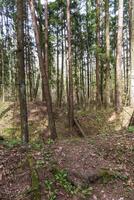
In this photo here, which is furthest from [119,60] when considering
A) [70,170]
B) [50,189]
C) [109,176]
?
[50,189]

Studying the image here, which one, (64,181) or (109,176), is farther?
(109,176)

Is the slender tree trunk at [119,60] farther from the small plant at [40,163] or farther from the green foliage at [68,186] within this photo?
the green foliage at [68,186]

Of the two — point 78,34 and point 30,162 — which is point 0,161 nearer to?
point 30,162

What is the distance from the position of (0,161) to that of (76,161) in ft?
5.43

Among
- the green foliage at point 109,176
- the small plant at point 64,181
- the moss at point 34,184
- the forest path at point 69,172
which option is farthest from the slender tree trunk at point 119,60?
the moss at point 34,184

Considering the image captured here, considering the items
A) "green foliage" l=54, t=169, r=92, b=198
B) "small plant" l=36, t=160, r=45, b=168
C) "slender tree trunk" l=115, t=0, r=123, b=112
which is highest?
"slender tree trunk" l=115, t=0, r=123, b=112

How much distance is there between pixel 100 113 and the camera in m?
17.5

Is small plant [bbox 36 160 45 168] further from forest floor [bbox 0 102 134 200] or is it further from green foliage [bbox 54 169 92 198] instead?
green foliage [bbox 54 169 92 198]

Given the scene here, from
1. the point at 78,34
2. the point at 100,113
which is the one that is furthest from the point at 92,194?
the point at 78,34

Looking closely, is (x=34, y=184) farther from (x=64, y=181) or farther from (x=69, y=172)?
(x=69, y=172)

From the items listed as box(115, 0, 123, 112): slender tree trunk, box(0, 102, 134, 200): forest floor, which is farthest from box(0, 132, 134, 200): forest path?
box(115, 0, 123, 112): slender tree trunk

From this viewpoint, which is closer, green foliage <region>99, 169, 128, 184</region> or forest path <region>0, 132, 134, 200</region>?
forest path <region>0, 132, 134, 200</region>

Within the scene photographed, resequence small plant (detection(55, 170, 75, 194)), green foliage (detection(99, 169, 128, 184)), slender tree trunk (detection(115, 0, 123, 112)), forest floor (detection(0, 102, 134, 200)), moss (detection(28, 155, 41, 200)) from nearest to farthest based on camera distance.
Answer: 1. moss (detection(28, 155, 41, 200))
2. forest floor (detection(0, 102, 134, 200))
3. small plant (detection(55, 170, 75, 194))
4. green foliage (detection(99, 169, 128, 184))
5. slender tree trunk (detection(115, 0, 123, 112))

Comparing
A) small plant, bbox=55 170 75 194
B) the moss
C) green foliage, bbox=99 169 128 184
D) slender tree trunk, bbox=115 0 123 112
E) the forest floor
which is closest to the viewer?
the moss
